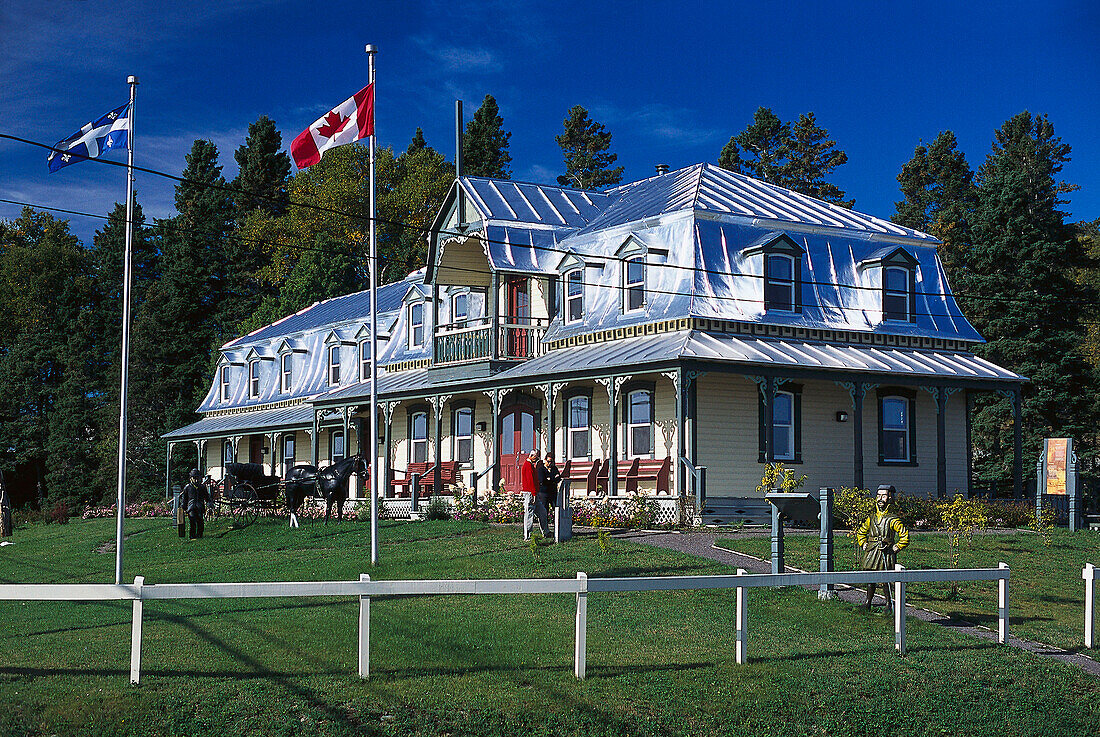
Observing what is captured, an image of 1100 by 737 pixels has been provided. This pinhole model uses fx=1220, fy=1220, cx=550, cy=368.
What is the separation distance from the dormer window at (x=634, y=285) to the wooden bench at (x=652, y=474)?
4.60m

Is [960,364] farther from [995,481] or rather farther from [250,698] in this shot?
[250,698]

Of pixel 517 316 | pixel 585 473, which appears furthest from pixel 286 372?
pixel 585 473

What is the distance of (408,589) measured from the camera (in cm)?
1190

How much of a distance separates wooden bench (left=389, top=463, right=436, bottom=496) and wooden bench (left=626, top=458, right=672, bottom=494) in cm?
829

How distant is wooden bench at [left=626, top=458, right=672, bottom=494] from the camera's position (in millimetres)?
29234

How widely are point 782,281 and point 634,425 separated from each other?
18.2 feet

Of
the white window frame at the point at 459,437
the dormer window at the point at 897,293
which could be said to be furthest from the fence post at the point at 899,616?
the white window frame at the point at 459,437

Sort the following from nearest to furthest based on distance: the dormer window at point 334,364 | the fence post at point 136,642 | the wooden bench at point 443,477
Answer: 1. the fence post at point 136,642
2. the wooden bench at point 443,477
3. the dormer window at point 334,364

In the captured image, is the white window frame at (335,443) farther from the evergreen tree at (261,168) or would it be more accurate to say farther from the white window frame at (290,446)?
the evergreen tree at (261,168)

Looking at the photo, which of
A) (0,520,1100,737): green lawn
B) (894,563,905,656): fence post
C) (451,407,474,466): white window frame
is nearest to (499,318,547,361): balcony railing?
(451,407,474,466): white window frame

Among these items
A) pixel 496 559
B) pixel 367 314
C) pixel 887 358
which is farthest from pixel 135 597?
pixel 367 314

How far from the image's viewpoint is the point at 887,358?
3162 cm

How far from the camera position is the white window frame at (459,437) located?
3731 cm

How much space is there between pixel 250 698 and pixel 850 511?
17930 millimetres
